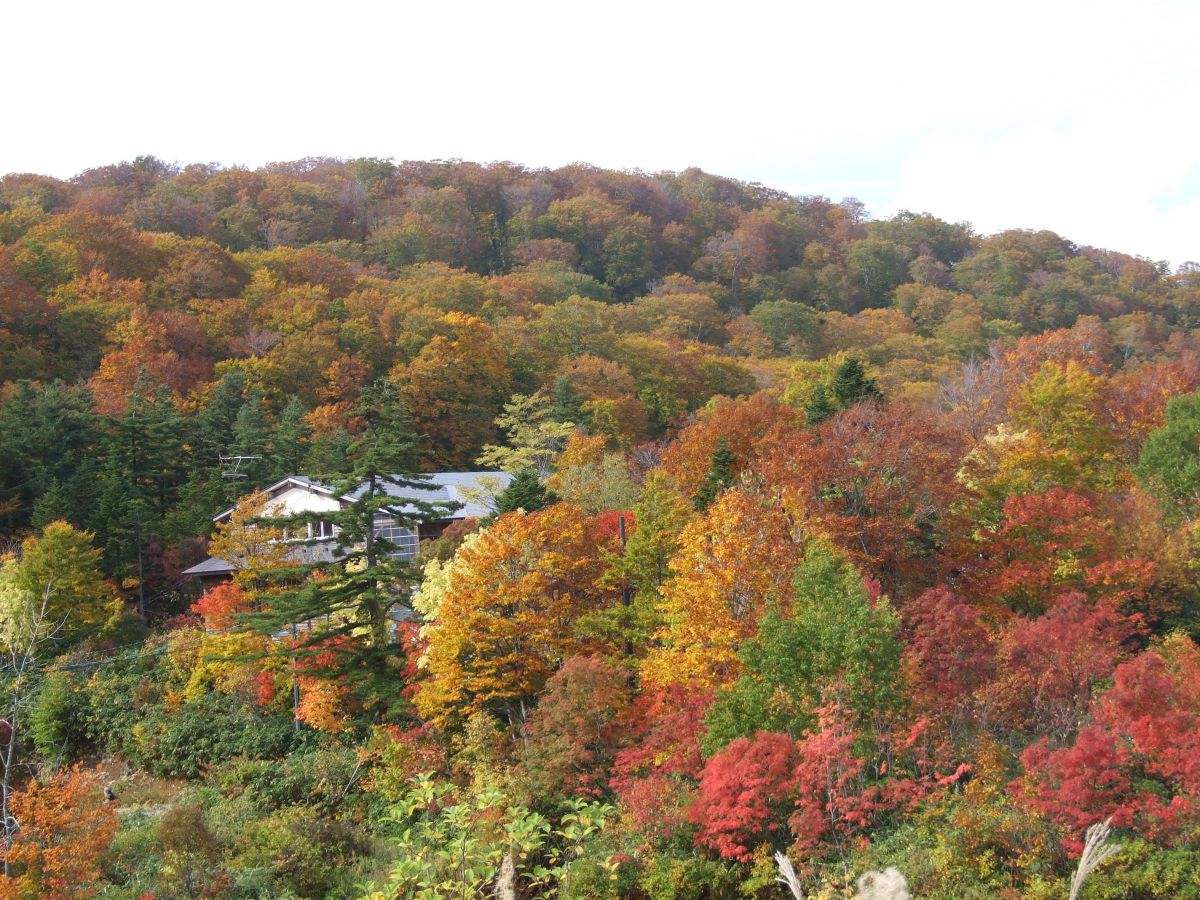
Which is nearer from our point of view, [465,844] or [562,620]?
[465,844]

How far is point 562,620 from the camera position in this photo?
23094 mm

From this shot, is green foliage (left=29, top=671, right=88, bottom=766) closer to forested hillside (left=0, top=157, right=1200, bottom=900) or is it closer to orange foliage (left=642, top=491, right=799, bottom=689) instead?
forested hillside (left=0, top=157, right=1200, bottom=900)

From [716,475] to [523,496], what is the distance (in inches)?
220

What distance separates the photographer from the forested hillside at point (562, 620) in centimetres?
1580

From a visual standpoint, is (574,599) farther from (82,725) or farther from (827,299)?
(827,299)

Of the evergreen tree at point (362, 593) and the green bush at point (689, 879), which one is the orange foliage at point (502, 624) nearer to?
the evergreen tree at point (362, 593)

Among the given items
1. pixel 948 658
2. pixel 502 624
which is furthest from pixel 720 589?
pixel 502 624

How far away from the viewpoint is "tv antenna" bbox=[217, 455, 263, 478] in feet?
125

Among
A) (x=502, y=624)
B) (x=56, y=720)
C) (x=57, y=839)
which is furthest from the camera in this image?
(x=56, y=720)

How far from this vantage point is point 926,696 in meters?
17.2

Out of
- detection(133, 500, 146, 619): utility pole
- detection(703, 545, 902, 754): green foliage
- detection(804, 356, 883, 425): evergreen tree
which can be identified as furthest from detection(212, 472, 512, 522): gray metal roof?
detection(703, 545, 902, 754): green foliage

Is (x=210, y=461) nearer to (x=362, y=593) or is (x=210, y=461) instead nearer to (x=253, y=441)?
(x=253, y=441)

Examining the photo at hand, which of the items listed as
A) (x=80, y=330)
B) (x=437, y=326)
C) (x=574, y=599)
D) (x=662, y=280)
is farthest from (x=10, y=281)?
(x=662, y=280)

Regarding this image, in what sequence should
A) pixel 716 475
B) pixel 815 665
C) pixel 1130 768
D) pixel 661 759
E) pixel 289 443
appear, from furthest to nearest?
pixel 289 443 < pixel 716 475 < pixel 661 759 < pixel 815 665 < pixel 1130 768
